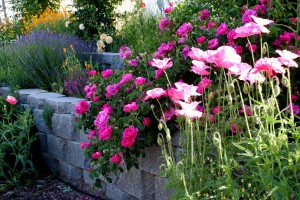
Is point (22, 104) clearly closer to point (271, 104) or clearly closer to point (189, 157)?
point (189, 157)

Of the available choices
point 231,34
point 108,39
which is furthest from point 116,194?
point 108,39

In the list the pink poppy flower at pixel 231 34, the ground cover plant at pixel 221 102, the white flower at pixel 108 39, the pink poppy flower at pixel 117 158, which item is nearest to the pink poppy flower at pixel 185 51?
the ground cover plant at pixel 221 102

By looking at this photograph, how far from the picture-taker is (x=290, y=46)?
2.85m

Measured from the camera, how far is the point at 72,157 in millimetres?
4199

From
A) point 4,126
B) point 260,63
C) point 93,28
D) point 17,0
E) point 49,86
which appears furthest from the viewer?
point 17,0

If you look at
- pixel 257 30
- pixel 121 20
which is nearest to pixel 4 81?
pixel 121 20

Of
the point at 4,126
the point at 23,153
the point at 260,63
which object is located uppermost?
the point at 260,63

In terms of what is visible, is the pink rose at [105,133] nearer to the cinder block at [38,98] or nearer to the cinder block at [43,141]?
the cinder block at [38,98]

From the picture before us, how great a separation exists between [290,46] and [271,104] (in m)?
1.01

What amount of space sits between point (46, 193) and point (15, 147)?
0.54 m

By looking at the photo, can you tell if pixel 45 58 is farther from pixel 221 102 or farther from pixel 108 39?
pixel 221 102

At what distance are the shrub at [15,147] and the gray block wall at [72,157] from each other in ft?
0.63

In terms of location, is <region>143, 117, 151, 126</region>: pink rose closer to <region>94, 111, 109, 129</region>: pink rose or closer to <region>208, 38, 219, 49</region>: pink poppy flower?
<region>94, 111, 109, 129</region>: pink rose

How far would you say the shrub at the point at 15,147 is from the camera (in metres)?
4.15
